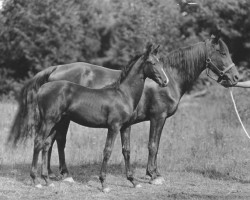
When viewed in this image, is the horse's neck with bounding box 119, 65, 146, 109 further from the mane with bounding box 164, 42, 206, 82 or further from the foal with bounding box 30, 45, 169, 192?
the mane with bounding box 164, 42, 206, 82

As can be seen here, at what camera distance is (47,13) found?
18906 millimetres

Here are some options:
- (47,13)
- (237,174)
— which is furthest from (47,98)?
(47,13)

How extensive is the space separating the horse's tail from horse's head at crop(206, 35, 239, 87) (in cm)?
269

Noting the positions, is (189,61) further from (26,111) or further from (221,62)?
(26,111)

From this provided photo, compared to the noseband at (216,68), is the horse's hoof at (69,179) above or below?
below

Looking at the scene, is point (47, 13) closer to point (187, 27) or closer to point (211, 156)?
point (187, 27)

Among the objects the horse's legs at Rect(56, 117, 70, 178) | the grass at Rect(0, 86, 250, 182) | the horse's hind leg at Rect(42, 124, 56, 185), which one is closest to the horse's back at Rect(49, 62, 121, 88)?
the horse's legs at Rect(56, 117, 70, 178)

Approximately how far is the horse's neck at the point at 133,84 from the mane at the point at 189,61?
112 cm

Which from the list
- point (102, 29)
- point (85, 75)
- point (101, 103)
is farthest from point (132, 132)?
point (102, 29)

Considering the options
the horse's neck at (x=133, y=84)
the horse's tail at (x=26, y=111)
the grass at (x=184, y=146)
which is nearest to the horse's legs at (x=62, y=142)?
the horse's tail at (x=26, y=111)

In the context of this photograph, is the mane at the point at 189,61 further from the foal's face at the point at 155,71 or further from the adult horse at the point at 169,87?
the foal's face at the point at 155,71

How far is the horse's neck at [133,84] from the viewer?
721cm

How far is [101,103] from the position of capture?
7.12 meters

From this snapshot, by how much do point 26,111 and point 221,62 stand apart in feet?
10.9
